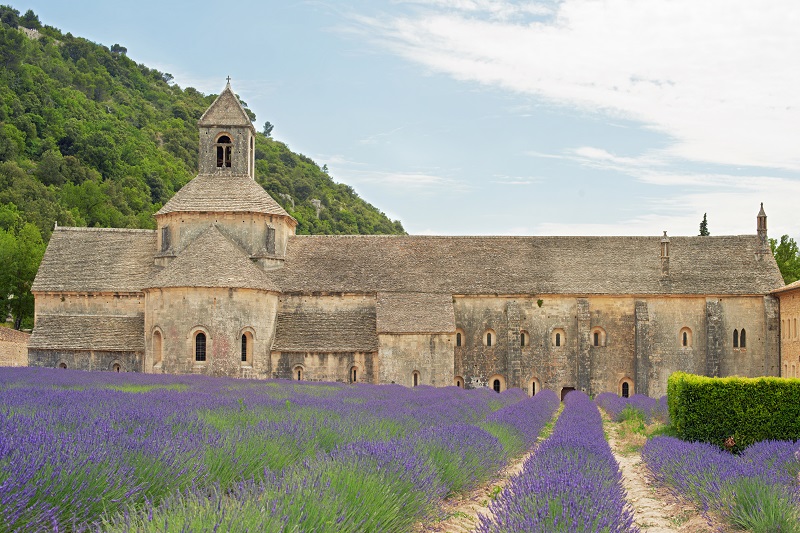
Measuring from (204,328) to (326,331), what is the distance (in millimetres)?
5930

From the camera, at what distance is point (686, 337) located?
4053cm

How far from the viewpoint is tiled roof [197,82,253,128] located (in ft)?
142

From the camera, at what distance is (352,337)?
38250 millimetres

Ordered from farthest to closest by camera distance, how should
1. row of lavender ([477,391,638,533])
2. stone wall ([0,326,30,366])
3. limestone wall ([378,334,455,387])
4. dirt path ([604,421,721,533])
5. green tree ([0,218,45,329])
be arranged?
green tree ([0,218,45,329])
stone wall ([0,326,30,366])
limestone wall ([378,334,455,387])
dirt path ([604,421,721,533])
row of lavender ([477,391,638,533])

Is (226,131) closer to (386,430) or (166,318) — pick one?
(166,318)

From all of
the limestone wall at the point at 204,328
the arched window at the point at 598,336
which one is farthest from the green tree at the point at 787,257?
the limestone wall at the point at 204,328

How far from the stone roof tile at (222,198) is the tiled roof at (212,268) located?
7.74 feet

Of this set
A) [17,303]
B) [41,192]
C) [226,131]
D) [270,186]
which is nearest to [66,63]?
[270,186]

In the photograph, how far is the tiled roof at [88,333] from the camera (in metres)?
38.2

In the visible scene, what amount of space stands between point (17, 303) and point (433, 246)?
1034 inches

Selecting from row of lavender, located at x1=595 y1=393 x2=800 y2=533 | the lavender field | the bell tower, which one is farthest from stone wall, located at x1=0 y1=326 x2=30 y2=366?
row of lavender, located at x1=595 y1=393 x2=800 y2=533

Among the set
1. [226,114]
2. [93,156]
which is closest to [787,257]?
[226,114]

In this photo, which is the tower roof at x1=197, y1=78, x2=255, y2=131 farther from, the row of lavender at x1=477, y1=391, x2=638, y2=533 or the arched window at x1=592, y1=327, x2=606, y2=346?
the row of lavender at x1=477, y1=391, x2=638, y2=533

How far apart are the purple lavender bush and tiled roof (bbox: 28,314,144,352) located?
29559mm
